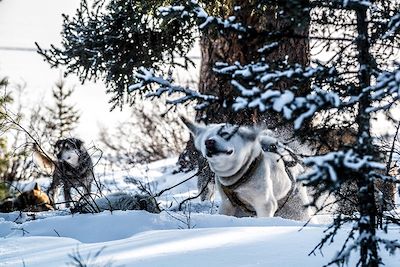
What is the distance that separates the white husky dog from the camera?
640 centimetres

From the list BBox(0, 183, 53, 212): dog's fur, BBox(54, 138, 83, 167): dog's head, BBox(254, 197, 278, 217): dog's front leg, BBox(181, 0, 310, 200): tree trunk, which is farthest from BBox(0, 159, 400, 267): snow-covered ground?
BBox(54, 138, 83, 167): dog's head

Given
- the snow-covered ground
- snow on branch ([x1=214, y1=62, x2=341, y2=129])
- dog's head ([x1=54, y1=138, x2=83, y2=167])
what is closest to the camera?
snow on branch ([x1=214, y1=62, x2=341, y2=129])

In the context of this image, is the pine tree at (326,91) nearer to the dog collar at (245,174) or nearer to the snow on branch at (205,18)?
the snow on branch at (205,18)

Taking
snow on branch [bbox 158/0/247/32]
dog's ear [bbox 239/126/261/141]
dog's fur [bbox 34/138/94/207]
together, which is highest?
snow on branch [bbox 158/0/247/32]

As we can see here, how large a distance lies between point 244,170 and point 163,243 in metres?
2.84

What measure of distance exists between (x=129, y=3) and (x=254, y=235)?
642 centimetres

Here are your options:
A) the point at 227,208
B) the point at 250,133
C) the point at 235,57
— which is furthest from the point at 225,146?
the point at 235,57

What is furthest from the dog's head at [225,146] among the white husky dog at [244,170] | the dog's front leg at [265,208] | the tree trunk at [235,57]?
the tree trunk at [235,57]

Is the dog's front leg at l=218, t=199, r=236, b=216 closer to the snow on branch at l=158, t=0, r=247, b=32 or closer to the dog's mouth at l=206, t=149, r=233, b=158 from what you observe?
the dog's mouth at l=206, t=149, r=233, b=158

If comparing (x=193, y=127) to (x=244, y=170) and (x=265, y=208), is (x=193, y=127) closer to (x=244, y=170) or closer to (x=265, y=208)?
(x=244, y=170)

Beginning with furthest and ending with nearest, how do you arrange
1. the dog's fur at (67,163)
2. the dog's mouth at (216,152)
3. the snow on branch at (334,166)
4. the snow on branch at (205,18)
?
the dog's fur at (67,163) < the dog's mouth at (216,152) < the snow on branch at (205,18) < the snow on branch at (334,166)

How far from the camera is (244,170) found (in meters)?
6.59

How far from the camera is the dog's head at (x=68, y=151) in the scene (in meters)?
9.73

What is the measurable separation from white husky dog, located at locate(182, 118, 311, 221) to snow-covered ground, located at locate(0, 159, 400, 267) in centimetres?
110
